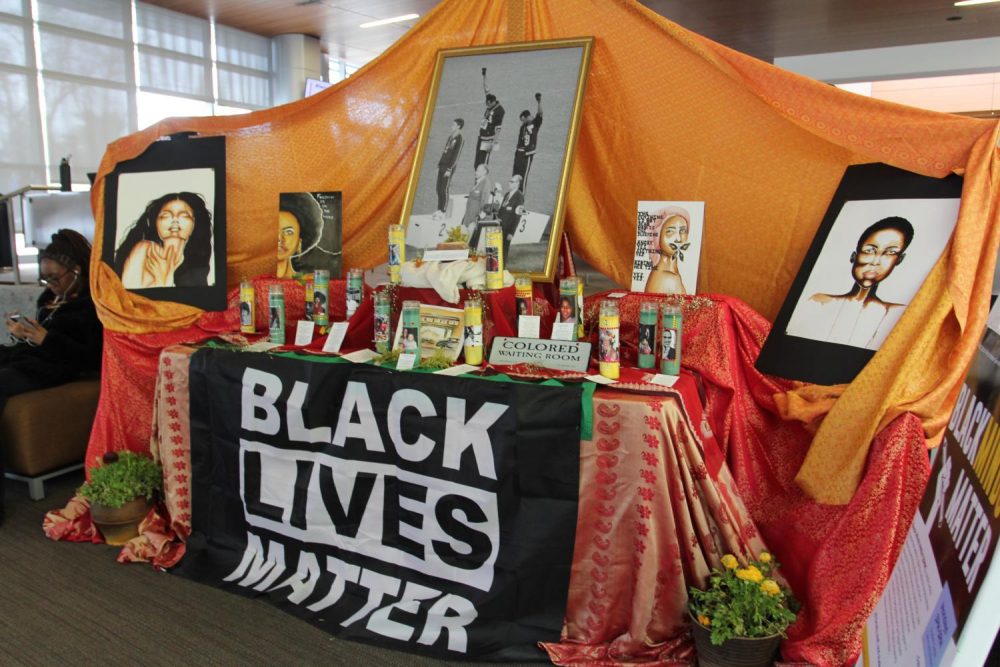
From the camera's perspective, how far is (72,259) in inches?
131

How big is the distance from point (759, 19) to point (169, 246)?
7631mm

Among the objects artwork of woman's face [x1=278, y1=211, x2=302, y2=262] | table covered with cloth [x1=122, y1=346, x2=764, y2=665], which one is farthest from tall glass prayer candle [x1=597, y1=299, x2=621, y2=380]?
artwork of woman's face [x1=278, y1=211, x2=302, y2=262]

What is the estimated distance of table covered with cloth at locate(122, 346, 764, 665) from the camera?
1.86 metres

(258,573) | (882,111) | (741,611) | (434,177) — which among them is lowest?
(258,573)

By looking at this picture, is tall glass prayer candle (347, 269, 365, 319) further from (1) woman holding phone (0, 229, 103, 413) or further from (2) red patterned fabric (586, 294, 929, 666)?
(1) woman holding phone (0, 229, 103, 413)

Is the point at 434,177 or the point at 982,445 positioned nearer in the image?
the point at 982,445

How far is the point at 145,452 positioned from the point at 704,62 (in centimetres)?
267

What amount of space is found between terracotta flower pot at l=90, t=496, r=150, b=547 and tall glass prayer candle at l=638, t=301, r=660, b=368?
76.5 inches

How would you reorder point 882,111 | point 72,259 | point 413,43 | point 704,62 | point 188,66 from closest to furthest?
point 882,111 < point 704,62 < point 413,43 < point 72,259 < point 188,66

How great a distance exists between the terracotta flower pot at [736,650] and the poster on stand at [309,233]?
1.92 m

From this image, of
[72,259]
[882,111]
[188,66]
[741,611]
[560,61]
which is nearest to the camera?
[741,611]

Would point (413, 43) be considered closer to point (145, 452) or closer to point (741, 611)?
point (145, 452)

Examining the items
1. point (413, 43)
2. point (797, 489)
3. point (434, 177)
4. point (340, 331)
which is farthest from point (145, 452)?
point (797, 489)

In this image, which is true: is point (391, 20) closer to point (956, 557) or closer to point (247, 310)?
point (247, 310)
